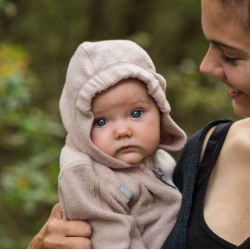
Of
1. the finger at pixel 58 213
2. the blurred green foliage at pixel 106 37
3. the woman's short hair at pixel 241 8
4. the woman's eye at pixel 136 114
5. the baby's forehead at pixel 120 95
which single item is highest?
the woman's short hair at pixel 241 8

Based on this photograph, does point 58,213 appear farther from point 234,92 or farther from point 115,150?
point 234,92

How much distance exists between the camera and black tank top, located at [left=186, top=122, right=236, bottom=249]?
1.15m

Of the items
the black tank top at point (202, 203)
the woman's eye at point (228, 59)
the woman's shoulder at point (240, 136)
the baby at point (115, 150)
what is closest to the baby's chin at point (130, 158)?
the baby at point (115, 150)

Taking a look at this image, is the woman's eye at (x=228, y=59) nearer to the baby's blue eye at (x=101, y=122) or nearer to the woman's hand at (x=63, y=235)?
the baby's blue eye at (x=101, y=122)

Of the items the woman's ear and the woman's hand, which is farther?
the woman's ear

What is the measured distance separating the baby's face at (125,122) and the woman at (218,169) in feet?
0.69

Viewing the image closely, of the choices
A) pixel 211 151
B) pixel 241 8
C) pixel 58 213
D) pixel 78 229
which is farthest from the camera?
pixel 58 213

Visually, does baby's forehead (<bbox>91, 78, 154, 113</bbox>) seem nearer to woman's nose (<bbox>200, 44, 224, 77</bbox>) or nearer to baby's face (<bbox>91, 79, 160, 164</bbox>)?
baby's face (<bbox>91, 79, 160, 164</bbox>)

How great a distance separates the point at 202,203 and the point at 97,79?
1.90ft

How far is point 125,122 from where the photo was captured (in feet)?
4.39

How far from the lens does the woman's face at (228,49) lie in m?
1.03

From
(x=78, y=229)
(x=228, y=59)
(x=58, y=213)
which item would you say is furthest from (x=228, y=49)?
(x=58, y=213)

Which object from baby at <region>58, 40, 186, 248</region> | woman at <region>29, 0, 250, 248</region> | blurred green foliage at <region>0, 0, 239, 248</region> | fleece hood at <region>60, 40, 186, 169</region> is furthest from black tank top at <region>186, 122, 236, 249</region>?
blurred green foliage at <region>0, 0, 239, 248</region>

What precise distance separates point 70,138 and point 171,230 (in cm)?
52
